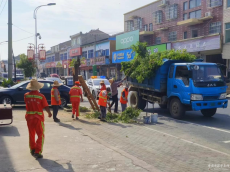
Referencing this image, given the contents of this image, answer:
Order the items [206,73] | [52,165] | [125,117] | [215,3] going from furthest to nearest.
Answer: [215,3] < [206,73] < [125,117] < [52,165]

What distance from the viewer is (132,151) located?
21.9ft

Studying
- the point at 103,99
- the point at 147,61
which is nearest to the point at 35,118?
the point at 103,99

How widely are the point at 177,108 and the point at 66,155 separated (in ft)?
20.7

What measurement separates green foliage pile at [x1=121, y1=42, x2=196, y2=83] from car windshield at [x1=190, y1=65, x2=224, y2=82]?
4.50 ft

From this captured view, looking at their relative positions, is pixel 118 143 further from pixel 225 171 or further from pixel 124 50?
pixel 124 50

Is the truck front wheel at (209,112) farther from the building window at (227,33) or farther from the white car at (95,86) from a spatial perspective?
the building window at (227,33)

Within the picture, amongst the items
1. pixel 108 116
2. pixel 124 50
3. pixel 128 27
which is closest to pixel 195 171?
pixel 108 116

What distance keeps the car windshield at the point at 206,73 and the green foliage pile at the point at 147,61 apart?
1.37m

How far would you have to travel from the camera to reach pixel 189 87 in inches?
415

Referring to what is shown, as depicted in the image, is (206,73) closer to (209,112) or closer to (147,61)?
(209,112)

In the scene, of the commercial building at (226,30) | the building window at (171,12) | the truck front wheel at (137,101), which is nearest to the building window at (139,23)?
the building window at (171,12)

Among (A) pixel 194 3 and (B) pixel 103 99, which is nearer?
(B) pixel 103 99

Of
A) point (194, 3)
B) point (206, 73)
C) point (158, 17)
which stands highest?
point (194, 3)

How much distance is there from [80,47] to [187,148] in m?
52.6
